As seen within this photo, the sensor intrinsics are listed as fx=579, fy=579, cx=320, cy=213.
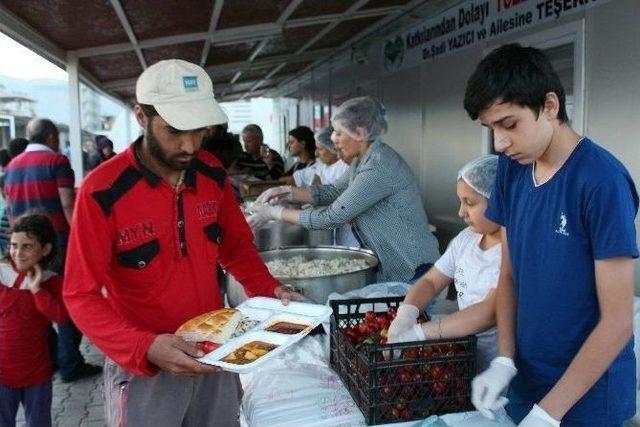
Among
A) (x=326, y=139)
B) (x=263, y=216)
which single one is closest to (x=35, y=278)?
(x=263, y=216)

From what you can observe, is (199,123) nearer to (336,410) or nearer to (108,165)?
(108,165)

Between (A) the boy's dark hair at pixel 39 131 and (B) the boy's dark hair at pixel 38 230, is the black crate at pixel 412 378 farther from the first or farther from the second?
(A) the boy's dark hair at pixel 39 131

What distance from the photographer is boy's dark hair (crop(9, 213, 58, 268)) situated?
320cm

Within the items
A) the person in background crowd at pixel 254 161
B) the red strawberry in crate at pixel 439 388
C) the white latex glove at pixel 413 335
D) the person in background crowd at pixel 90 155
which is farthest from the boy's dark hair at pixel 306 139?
the person in background crowd at pixel 90 155

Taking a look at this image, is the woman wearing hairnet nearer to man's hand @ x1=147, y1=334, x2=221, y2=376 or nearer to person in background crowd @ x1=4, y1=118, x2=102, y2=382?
man's hand @ x1=147, y1=334, x2=221, y2=376

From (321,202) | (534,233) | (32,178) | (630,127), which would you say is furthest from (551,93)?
(32,178)

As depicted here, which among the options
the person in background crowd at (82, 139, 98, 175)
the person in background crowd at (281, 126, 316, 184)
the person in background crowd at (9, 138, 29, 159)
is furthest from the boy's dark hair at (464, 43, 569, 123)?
the person in background crowd at (82, 139, 98, 175)

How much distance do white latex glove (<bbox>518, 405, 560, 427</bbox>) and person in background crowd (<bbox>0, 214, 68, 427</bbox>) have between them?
2.52 m

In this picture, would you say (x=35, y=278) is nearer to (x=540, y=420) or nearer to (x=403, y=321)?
(x=403, y=321)

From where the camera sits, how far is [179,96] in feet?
5.64

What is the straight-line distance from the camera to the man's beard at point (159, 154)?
1.80 m

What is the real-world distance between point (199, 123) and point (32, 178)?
318 centimetres

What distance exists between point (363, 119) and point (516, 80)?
1.96 meters

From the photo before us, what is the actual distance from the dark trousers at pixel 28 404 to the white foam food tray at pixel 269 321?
1.75m
